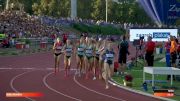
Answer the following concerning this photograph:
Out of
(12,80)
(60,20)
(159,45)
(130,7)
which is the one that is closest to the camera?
(12,80)

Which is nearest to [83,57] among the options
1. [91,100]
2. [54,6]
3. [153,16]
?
[91,100]

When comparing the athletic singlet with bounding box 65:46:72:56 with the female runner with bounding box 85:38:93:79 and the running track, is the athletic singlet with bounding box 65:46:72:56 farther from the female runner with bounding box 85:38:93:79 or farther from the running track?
the running track

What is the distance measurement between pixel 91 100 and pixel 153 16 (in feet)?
149

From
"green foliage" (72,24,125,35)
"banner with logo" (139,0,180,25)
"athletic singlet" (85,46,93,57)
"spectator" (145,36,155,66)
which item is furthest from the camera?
"green foliage" (72,24,125,35)

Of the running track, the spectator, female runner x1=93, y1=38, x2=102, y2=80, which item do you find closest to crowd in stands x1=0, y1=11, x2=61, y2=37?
the running track

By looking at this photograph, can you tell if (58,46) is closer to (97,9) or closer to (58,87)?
(58,87)

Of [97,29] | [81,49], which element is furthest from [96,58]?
[97,29]

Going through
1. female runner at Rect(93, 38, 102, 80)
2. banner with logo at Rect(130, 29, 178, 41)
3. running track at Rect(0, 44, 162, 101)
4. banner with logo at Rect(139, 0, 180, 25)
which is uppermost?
banner with logo at Rect(139, 0, 180, 25)

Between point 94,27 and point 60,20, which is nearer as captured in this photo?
point 60,20

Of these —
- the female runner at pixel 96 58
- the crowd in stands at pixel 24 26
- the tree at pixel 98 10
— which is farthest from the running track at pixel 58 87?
the tree at pixel 98 10

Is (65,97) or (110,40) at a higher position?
(110,40)

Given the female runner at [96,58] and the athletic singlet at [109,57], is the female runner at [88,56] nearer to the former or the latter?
the female runner at [96,58]

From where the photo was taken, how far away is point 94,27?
70375 mm

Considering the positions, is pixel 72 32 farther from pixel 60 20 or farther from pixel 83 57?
pixel 83 57
